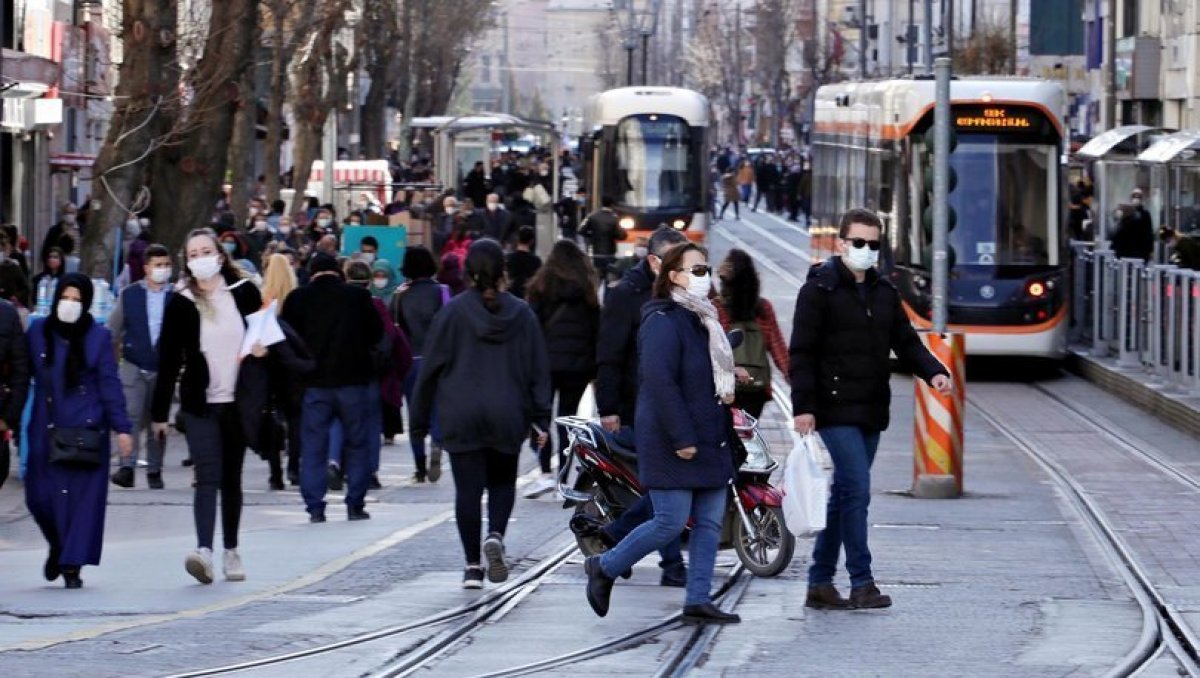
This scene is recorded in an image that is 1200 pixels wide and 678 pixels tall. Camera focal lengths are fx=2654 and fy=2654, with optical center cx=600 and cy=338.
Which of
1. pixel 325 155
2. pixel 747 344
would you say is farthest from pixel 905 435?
pixel 325 155

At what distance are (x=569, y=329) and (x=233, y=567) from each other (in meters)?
4.65

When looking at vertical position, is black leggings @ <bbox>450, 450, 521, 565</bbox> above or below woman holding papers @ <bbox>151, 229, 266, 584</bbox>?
below

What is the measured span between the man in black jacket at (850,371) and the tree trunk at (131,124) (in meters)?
13.4

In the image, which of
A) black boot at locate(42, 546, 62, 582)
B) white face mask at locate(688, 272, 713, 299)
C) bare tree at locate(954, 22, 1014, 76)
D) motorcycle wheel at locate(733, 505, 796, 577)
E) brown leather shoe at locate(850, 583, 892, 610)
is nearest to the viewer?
white face mask at locate(688, 272, 713, 299)

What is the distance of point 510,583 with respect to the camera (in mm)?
12422

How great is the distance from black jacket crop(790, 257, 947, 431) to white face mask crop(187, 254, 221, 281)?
280 cm

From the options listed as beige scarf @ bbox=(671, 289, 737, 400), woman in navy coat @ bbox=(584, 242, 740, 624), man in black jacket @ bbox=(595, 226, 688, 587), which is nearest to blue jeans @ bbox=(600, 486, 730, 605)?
woman in navy coat @ bbox=(584, 242, 740, 624)

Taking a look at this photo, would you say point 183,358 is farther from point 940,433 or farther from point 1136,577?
point 940,433

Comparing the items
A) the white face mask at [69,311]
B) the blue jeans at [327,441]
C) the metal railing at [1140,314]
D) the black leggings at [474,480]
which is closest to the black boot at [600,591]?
the black leggings at [474,480]

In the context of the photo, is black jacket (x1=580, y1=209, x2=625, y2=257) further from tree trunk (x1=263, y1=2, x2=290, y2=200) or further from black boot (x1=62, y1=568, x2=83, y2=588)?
black boot (x1=62, y1=568, x2=83, y2=588)

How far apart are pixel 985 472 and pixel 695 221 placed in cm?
2673

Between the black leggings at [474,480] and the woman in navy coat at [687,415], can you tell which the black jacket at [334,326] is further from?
the woman in navy coat at [687,415]

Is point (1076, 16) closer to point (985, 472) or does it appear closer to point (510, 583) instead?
point (985, 472)

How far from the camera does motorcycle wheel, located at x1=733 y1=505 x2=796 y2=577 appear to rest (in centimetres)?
1268
